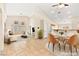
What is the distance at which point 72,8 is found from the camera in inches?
94.6

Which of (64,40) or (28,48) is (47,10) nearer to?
(64,40)

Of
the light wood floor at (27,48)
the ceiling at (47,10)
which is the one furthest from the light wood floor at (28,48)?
the ceiling at (47,10)

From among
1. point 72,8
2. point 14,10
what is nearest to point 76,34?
point 72,8

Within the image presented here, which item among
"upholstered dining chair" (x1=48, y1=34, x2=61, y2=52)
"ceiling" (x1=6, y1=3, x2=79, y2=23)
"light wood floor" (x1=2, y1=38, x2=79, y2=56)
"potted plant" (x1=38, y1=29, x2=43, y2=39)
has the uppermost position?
"ceiling" (x1=6, y1=3, x2=79, y2=23)

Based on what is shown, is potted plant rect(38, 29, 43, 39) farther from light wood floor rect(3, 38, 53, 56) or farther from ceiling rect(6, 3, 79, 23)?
ceiling rect(6, 3, 79, 23)

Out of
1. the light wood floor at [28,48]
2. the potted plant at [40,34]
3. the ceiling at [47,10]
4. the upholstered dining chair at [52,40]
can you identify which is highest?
the ceiling at [47,10]

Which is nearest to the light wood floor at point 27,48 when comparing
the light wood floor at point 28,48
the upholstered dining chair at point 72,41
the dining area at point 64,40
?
the light wood floor at point 28,48

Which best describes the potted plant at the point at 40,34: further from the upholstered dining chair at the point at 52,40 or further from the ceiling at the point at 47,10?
the ceiling at the point at 47,10

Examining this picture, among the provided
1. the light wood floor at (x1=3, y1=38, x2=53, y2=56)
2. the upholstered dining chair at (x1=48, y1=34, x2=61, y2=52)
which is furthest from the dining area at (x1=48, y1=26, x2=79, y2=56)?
the light wood floor at (x1=3, y1=38, x2=53, y2=56)

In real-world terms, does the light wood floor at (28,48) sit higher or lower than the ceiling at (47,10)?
lower

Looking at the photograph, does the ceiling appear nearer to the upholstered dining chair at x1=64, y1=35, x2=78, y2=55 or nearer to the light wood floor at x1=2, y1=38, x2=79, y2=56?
the upholstered dining chair at x1=64, y1=35, x2=78, y2=55

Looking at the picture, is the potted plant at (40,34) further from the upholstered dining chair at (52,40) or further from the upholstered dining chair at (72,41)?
the upholstered dining chair at (72,41)

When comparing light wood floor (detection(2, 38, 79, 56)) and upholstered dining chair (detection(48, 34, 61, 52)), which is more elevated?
upholstered dining chair (detection(48, 34, 61, 52))

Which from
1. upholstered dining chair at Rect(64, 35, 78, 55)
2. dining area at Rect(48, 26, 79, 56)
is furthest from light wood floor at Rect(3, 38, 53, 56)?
upholstered dining chair at Rect(64, 35, 78, 55)
